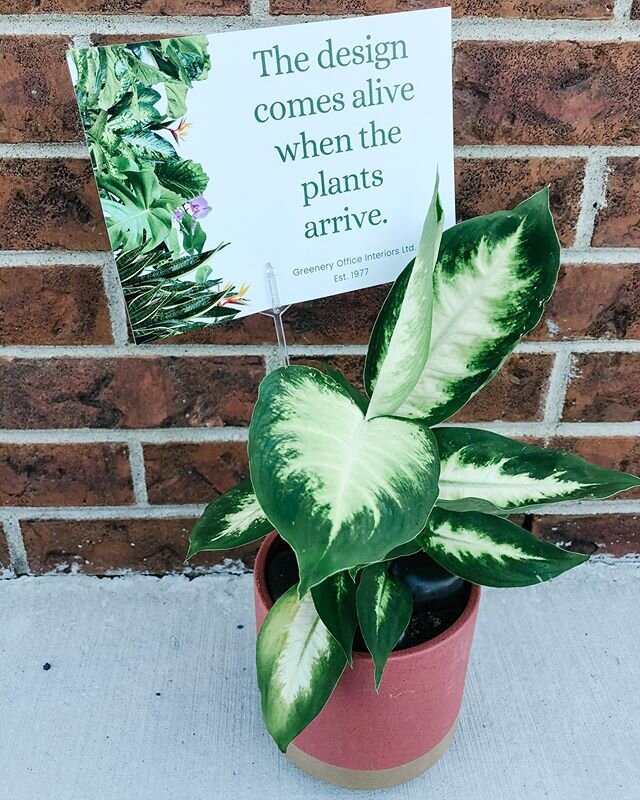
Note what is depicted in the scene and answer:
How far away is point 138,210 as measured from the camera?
574mm

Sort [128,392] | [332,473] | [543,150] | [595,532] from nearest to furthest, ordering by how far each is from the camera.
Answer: [332,473] < [543,150] < [128,392] < [595,532]

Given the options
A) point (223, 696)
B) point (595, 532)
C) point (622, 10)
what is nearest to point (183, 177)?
point (622, 10)

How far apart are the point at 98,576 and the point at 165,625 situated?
11cm

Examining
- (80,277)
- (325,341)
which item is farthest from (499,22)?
(80,277)

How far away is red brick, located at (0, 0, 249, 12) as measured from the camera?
590mm

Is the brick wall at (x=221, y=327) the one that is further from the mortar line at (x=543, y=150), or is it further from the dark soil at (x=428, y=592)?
the dark soil at (x=428, y=592)

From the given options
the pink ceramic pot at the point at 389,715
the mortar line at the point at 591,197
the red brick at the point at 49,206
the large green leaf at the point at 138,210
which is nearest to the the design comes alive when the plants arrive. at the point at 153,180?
the large green leaf at the point at 138,210

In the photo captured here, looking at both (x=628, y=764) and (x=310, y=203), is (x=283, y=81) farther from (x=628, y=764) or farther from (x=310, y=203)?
(x=628, y=764)

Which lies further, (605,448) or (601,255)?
(605,448)

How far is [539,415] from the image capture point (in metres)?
0.80

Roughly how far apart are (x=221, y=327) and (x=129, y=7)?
269mm

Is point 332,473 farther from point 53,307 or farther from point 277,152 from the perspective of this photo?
point 53,307

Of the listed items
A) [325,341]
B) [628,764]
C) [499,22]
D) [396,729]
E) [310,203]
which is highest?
[499,22]

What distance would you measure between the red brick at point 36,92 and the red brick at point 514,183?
32cm
